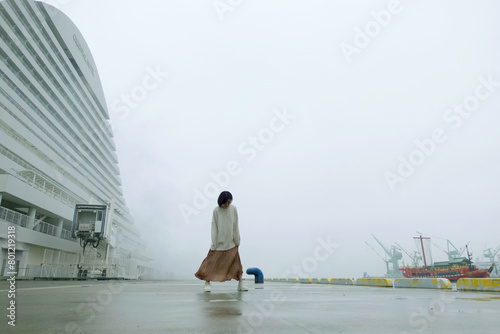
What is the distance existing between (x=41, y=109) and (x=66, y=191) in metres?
10.2

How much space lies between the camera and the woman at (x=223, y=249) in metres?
6.01

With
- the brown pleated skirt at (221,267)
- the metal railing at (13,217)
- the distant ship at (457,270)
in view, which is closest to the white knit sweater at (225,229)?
the brown pleated skirt at (221,267)

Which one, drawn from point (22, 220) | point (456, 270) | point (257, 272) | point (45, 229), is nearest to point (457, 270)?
point (456, 270)

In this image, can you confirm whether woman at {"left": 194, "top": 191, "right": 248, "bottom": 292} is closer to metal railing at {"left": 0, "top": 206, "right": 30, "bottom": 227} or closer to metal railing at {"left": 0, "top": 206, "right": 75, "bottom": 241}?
metal railing at {"left": 0, "top": 206, "right": 75, "bottom": 241}

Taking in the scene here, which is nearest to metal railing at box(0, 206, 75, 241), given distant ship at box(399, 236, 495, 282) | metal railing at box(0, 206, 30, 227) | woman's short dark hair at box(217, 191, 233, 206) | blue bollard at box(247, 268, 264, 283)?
metal railing at box(0, 206, 30, 227)

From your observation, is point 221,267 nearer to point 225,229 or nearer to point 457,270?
point 225,229

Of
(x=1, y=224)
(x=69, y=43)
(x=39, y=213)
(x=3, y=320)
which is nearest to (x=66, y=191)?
(x=39, y=213)

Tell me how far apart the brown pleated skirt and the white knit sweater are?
123mm

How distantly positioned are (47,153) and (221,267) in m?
36.6

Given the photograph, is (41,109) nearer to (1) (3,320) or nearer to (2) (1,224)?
(2) (1,224)

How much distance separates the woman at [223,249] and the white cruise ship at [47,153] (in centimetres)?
1697

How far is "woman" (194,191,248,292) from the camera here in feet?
19.7

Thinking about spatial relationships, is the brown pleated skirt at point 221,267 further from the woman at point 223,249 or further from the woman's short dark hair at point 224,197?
the woman's short dark hair at point 224,197

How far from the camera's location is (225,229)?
20.5ft
